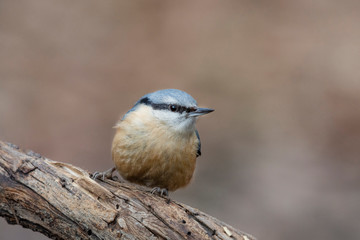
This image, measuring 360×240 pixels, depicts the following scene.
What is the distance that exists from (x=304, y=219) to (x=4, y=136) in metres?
4.29

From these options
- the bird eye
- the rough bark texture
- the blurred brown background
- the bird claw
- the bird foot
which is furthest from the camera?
the blurred brown background

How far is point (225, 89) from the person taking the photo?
7.88 meters

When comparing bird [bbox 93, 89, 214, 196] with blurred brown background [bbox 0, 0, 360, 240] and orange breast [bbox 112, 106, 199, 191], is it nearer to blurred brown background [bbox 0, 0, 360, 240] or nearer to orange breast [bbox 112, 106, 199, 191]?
orange breast [bbox 112, 106, 199, 191]

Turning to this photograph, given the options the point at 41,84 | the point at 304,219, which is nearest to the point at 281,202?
the point at 304,219

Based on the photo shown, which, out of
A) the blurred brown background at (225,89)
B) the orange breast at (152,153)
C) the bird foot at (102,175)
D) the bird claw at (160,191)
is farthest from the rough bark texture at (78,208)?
the blurred brown background at (225,89)

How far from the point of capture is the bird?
3.41m

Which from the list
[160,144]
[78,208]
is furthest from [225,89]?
[78,208]

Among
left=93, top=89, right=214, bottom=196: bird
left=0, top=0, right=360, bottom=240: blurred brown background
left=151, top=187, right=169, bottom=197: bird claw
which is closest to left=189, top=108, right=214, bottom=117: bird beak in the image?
left=93, top=89, right=214, bottom=196: bird

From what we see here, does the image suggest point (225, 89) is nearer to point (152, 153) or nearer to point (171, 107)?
point (171, 107)

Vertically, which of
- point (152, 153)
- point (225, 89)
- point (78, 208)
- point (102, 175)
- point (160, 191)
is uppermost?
point (225, 89)

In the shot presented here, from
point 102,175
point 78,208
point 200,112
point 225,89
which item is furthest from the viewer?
point 225,89

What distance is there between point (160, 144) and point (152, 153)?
3.4 inches

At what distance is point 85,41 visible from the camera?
26.8 ft

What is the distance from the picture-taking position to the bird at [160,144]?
341 centimetres
